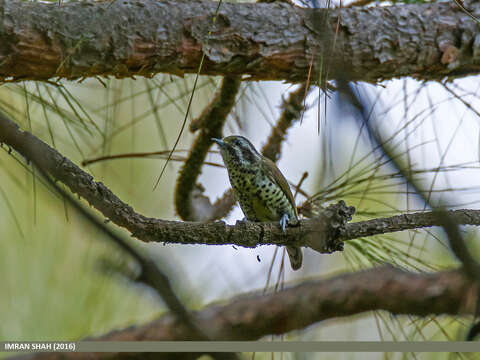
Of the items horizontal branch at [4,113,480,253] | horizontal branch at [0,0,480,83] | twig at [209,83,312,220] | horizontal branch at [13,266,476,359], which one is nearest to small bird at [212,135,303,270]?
twig at [209,83,312,220]

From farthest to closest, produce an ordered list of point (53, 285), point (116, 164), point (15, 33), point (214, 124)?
point (116, 164), point (53, 285), point (214, 124), point (15, 33)

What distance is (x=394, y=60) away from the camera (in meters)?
2.00

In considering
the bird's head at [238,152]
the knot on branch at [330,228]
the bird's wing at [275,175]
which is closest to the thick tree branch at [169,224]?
the knot on branch at [330,228]

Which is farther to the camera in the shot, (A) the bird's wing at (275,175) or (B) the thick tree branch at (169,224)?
(A) the bird's wing at (275,175)

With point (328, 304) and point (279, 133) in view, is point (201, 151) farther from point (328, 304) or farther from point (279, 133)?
point (328, 304)

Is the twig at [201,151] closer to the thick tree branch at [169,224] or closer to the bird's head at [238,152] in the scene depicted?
the bird's head at [238,152]

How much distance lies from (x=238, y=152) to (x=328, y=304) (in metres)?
1.68

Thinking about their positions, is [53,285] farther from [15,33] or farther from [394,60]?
[394,60]

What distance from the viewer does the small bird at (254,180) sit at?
2461 millimetres

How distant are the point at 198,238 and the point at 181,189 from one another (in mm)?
958

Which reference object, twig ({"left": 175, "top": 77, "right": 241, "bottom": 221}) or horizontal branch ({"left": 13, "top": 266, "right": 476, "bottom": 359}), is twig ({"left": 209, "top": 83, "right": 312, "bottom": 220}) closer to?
twig ({"left": 175, "top": 77, "right": 241, "bottom": 221})

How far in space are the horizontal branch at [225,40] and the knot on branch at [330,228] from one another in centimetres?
48

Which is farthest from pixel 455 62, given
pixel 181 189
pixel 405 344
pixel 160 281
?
pixel 160 281

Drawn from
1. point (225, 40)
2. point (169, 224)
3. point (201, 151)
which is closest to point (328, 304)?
point (169, 224)
